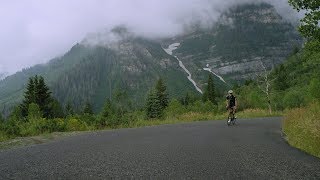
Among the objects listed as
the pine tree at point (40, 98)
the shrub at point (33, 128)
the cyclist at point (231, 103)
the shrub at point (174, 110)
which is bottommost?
the shrub at point (174, 110)

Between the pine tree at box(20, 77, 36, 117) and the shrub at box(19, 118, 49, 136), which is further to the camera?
the pine tree at box(20, 77, 36, 117)

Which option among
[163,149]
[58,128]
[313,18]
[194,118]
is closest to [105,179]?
[163,149]

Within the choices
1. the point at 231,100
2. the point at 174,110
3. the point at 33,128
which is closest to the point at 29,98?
the point at 174,110

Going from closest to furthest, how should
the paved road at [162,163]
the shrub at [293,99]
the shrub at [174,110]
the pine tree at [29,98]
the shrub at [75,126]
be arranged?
the paved road at [162,163]
the shrub at [75,126]
the shrub at [174,110]
the pine tree at [29,98]
the shrub at [293,99]

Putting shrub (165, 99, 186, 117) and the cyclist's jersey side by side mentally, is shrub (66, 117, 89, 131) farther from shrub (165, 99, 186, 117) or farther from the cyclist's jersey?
shrub (165, 99, 186, 117)

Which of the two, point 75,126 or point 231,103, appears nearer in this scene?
point 75,126

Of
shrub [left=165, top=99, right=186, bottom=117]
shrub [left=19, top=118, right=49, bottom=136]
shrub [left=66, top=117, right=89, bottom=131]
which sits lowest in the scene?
shrub [left=165, top=99, right=186, bottom=117]

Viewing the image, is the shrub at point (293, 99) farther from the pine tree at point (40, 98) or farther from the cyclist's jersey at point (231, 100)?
the cyclist's jersey at point (231, 100)

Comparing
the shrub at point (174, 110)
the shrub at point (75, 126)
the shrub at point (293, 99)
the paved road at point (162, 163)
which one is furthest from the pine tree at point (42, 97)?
the paved road at point (162, 163)

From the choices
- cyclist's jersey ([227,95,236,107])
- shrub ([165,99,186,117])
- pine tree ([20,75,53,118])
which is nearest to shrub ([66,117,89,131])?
cyclist's jersey ([227,95,236,107])

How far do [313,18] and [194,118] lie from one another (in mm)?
21118

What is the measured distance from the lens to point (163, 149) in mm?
13023

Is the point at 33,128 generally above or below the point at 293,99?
above

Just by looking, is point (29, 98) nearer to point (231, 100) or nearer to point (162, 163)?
point (231, 100)
